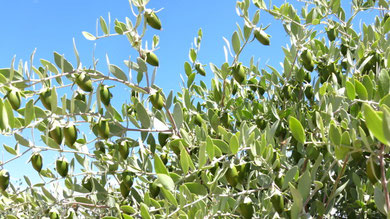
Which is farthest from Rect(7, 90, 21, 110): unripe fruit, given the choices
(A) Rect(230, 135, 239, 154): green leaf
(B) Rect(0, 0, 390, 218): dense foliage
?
(A) Rect(230, 135, 239, 154): green leaf

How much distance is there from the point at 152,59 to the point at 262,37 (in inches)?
17.3

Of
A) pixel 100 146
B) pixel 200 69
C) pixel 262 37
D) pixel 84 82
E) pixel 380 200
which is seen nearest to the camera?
pixel 380 200

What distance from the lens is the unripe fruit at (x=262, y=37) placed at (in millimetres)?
1670

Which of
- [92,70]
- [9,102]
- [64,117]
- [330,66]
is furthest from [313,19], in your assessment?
[9,102]

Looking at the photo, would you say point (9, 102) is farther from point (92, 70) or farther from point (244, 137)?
point (244, 137)

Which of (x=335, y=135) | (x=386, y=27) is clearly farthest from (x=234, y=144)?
(x=386, y=27)

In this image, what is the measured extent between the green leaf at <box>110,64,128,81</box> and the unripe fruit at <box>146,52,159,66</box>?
103mm

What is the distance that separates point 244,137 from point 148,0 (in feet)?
1.99

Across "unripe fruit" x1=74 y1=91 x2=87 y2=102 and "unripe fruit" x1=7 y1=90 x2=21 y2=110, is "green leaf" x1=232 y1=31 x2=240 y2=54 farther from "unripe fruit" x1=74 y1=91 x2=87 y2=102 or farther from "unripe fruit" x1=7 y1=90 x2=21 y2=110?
"unripe fruit" x1=7 y1=90 x2=21 y2=110

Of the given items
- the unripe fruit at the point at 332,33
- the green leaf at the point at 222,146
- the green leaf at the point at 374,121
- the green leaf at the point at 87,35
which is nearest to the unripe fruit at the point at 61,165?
the green leaf at the point at 87,35

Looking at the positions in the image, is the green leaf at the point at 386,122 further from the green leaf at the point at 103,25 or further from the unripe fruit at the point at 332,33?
the unripe fruit at the point at 332,33

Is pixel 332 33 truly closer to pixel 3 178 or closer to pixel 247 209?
pixel 247 209

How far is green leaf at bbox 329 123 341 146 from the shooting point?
1186 millimetres

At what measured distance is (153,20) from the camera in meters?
1.57
